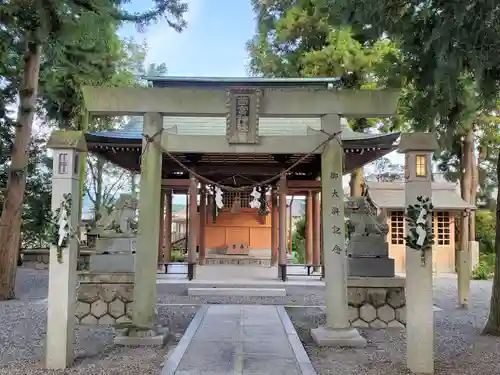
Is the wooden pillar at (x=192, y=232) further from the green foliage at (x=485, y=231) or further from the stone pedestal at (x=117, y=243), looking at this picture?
the green foliage at (x=485, y=231)

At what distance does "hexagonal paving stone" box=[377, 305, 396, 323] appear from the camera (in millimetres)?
7395

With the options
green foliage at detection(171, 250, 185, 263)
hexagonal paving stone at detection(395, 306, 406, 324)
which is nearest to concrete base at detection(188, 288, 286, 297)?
hexagonal paving stone at detection(395, 306, 406, 324)

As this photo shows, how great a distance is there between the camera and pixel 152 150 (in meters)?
6.07

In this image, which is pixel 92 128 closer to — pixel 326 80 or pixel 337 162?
pixel 326 80

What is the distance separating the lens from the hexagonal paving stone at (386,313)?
7.39 meters

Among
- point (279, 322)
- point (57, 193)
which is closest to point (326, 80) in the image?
point (279, 322)

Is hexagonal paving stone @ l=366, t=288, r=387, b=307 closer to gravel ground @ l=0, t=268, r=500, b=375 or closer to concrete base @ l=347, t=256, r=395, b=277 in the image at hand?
concrete base @ l=347, t=256, r=395, b=277

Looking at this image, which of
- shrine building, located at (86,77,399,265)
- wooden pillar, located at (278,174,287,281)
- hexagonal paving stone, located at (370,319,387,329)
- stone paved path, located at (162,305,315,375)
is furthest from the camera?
wooden pillar, located at (278,174,287,281)

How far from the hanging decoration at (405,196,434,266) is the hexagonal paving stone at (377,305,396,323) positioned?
2803 mm

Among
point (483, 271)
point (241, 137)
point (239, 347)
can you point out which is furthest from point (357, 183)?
point (239, 347)

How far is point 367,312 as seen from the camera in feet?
24.3

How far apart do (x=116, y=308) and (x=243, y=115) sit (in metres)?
4.07

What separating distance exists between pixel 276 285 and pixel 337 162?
5771 mm

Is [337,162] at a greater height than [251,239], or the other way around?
[337,162]
